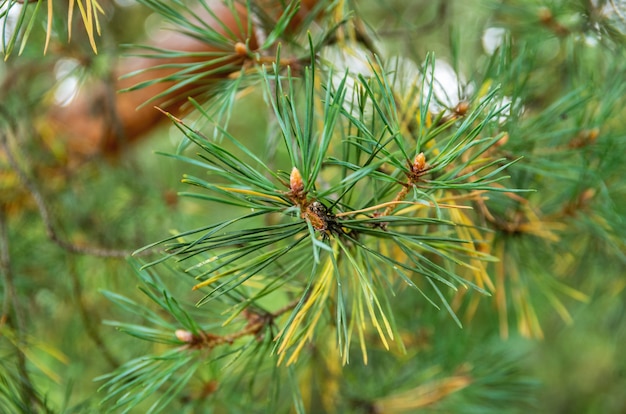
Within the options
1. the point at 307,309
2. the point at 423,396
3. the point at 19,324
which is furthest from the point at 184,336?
the point at 423,396

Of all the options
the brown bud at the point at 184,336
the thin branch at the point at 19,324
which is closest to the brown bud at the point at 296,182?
the brown bud at the point at 184,336

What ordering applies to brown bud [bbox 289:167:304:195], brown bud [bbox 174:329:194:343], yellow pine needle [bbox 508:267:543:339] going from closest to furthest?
brown bud [bbox 289:167:304:195]
brown bud [bbox 174:329:194:343]
yellow pine needle [bbox 508:267:543:339]

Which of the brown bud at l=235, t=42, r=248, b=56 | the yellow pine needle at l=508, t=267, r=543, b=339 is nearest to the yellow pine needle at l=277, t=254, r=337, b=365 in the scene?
the brown bud at l=235, t=42, r=248, b=56

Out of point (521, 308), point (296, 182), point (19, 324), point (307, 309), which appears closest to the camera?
point (296, 182)

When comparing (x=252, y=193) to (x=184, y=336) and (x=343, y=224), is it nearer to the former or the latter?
(x=343, y=224)

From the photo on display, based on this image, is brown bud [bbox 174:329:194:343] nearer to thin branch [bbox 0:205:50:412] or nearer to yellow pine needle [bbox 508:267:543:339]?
thin branch [bbox 0:205:50:412]

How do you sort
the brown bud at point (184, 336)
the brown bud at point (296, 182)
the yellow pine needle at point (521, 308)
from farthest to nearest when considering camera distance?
the yellow pine needle at point (521, 308) → the brown bud at point (184, 336) → the brown bud at point (296, 182)

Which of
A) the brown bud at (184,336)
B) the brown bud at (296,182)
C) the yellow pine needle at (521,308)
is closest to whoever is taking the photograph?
the brown bud at (296,182)

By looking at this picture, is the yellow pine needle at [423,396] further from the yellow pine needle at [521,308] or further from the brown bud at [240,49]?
the brown bud at [240,49]
